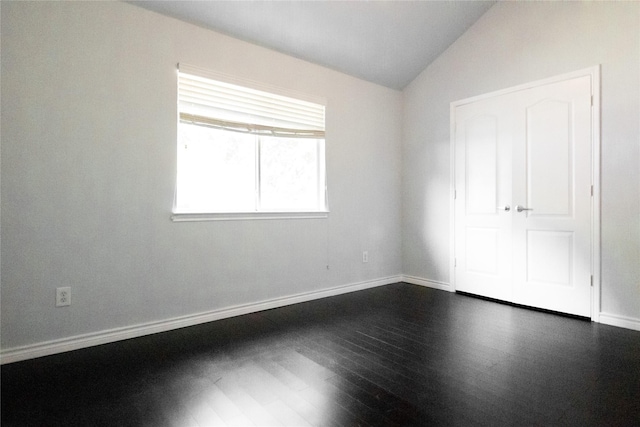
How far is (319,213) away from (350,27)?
1.82 metres

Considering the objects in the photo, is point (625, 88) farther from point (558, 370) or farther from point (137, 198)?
point (137, 198)

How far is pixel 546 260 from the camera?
3.25m

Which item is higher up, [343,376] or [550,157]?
[550,157]

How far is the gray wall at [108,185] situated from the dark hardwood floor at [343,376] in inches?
12.7

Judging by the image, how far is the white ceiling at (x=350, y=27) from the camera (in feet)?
9.36

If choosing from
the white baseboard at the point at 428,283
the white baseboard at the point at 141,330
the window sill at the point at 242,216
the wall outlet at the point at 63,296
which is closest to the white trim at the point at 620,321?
the white baseboard at the point at 428,283

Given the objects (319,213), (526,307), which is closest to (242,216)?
(319,213)

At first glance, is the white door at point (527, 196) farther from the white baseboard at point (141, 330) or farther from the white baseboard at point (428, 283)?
the white baseboard at point (141, 330)

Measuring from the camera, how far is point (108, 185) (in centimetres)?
248

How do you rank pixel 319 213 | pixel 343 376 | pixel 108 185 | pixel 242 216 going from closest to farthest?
pixel 343 376 < pixel 108 185 < pixel 242 216 < pixel 319 213

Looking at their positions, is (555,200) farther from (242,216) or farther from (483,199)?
(242,216)

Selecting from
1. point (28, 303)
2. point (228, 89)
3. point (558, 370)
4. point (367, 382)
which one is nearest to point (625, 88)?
point (558, 370)

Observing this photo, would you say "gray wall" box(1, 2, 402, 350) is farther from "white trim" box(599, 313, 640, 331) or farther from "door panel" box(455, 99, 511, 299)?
"white trim" box(599, 313, 640, 331)

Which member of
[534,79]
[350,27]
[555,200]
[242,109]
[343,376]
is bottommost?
[343,376]
